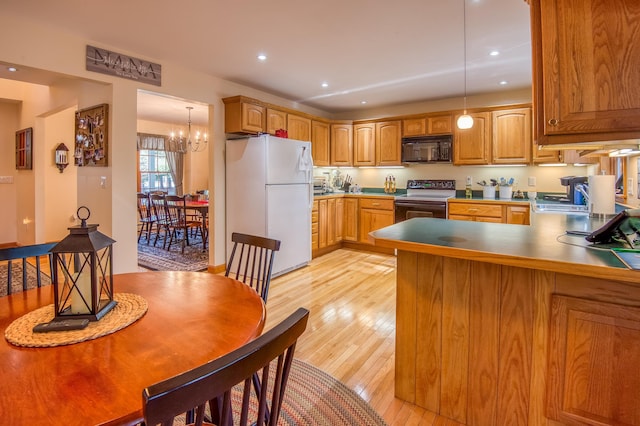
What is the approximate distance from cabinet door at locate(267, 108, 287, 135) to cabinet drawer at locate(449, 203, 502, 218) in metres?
2.58

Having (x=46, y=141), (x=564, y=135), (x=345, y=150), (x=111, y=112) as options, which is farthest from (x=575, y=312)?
(x=46, y=141)

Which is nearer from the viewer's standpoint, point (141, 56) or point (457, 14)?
point (457, 14)

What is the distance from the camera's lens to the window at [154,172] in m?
7.56

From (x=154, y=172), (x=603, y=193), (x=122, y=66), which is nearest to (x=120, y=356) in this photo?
(x=603, y=193)

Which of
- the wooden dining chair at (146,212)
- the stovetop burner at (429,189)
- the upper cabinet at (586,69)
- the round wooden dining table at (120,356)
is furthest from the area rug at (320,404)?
the wooden dining chair at (146,212)

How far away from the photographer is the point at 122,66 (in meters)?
3.29

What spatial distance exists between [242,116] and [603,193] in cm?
353

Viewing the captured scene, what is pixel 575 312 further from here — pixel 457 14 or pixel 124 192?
pixel 124 192

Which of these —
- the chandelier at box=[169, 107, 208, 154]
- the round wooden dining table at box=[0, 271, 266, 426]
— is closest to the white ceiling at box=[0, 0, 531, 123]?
the round wooden dining table at box=[0, 271, 266, 426]

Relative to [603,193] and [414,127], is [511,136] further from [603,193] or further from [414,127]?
[603,193]

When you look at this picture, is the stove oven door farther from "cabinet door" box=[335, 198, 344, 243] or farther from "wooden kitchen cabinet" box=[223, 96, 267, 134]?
"wooden kitchen cabinet" box=[223, 96, 267, 134]

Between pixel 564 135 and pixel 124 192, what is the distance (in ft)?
12.0

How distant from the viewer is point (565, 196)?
14.4 ft

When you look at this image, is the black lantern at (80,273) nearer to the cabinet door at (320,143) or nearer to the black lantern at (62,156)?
the cabinet door at (320,143)
